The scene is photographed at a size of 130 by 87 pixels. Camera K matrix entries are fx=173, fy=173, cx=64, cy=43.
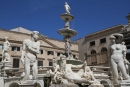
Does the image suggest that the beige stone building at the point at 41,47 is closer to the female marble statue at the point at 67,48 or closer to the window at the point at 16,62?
the window at the point at 16,62

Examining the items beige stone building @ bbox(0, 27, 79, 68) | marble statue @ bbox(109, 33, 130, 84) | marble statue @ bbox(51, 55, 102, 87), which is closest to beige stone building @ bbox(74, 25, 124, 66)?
beige stone building @ bbox(0, 27, 79, 68)

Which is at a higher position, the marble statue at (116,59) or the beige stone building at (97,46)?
the beige stone building at (97,46)

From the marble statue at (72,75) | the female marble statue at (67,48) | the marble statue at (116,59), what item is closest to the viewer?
the marble statue at (72,75)

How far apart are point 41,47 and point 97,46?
1378 cm

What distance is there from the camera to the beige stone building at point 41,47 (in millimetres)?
35125

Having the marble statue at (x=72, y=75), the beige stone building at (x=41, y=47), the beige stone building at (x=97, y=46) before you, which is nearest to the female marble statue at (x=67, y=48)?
the marble statue at (x=72, y=75)

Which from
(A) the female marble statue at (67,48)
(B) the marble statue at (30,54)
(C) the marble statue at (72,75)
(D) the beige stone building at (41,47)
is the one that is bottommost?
(C) the marble statue at (72,75)

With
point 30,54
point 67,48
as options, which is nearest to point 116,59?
point 30,54

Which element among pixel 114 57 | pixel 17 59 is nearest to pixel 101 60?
pixel 17 59

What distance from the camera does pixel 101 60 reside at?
1590 inches

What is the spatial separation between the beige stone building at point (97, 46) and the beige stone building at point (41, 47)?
2863mm

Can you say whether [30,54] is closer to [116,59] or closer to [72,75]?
[72,75]

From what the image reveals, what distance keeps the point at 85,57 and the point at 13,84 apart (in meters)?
35.1

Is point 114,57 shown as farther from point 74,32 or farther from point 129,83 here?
point 74,32
